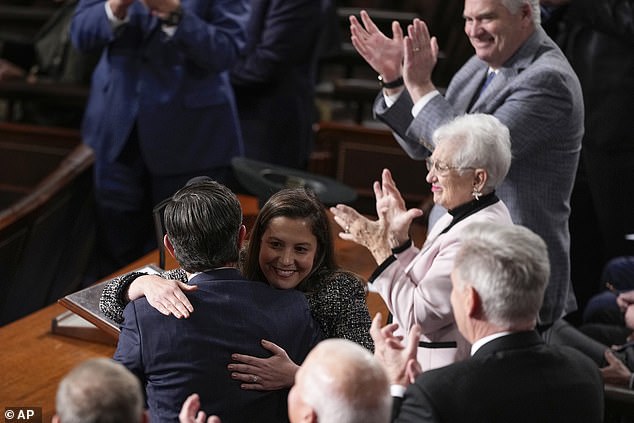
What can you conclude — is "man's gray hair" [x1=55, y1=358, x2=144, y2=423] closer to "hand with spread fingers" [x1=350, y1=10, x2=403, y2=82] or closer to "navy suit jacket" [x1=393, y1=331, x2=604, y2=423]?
"navy suit jacket" [x1=393, y1=331, x2=604, y2=423]

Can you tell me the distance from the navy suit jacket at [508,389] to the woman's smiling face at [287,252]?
58cm

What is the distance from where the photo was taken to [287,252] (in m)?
2.74

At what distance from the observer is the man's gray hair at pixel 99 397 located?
1789 mm

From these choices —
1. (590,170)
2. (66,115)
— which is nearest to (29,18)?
(66,115)

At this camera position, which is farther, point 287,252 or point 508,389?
point 287,252

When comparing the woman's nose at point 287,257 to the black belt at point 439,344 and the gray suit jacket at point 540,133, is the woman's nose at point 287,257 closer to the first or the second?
the black belt at point 439,344

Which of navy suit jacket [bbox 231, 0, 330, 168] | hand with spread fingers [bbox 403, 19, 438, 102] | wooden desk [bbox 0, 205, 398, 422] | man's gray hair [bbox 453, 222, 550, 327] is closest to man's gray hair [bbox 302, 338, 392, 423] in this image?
man's gray hair [bbox 453, 222, 550, 327]

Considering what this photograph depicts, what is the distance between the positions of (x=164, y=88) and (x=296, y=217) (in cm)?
198

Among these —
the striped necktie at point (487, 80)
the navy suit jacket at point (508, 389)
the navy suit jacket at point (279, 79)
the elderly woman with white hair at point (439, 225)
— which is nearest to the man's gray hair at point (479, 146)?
the elderly woman with white hair at point (439, 225)

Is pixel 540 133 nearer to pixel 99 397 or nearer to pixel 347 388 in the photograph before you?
pixel 347 388

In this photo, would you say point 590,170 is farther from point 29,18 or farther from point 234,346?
point 29,18

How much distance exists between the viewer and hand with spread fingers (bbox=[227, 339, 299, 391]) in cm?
241

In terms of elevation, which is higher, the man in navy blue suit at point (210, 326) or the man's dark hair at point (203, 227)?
the man's dark hair at point (203, 227)

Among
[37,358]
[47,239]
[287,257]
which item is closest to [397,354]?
[287,257]
